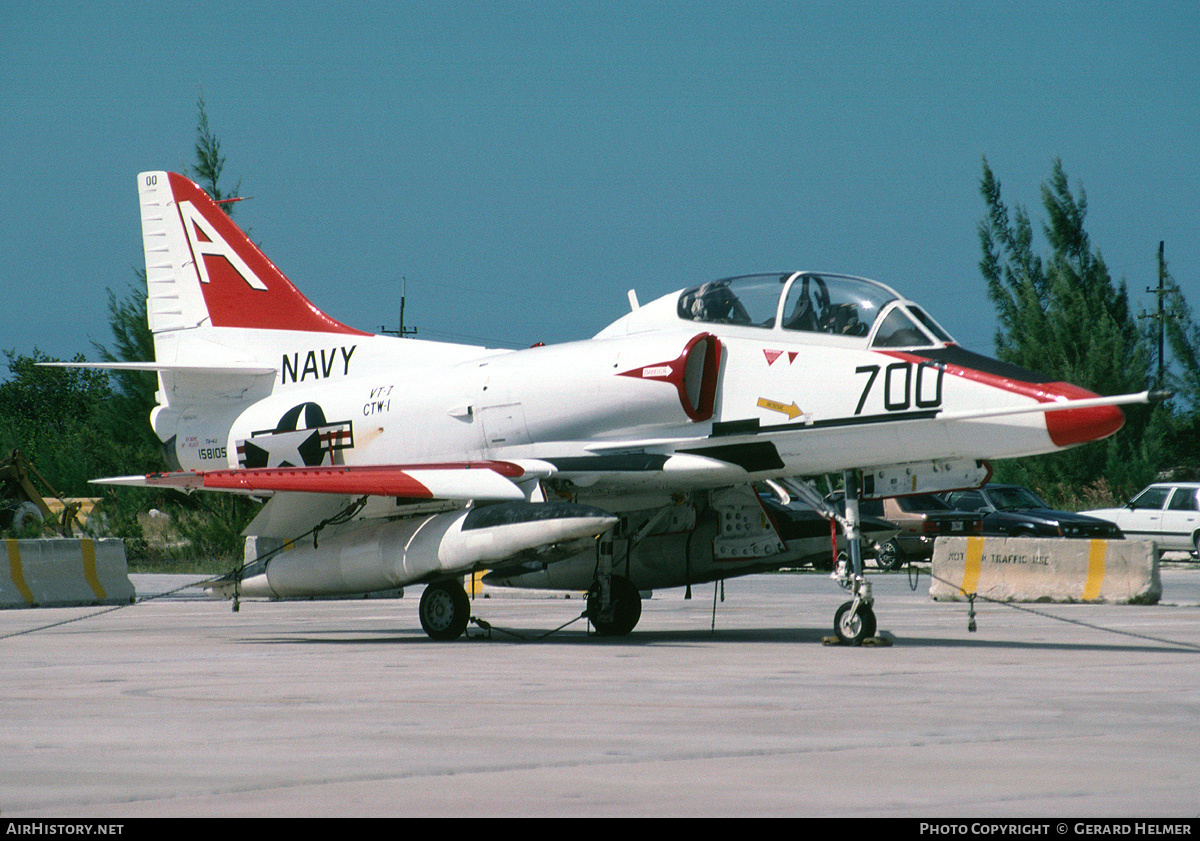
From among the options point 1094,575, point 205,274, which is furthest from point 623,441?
point 1094,575

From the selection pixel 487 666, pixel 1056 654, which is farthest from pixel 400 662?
pixel 1056 654

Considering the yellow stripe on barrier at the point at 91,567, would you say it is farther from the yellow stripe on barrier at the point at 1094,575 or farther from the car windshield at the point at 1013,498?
the car windshield at the point at 1013,498

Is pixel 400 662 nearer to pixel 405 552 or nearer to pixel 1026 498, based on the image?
pixel 405 552

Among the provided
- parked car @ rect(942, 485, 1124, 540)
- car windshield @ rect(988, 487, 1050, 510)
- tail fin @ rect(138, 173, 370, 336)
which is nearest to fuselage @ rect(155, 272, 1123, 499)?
tail fin @ rect(138, 173, 370, 336)

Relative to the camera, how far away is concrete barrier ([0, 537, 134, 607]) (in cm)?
1797

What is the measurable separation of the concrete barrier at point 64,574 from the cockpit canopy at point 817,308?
1056 centimetres

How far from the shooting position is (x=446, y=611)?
13039 millimetres

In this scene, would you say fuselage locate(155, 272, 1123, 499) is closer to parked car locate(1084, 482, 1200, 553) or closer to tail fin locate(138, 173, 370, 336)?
tail fin locate(138, 173, 370, 336)

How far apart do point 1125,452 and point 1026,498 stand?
11.5m

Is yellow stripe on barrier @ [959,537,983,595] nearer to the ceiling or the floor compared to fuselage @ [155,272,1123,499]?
nearer to the floor

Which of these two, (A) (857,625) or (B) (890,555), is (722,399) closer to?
(A) (857,625)

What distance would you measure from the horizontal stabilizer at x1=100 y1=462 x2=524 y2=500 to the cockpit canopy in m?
2.34

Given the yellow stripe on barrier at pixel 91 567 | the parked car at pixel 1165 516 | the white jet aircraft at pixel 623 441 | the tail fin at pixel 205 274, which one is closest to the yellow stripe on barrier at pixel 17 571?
the yellow stripe on barrier at pixel 91 567

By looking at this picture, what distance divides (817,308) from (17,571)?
12.0 metres
